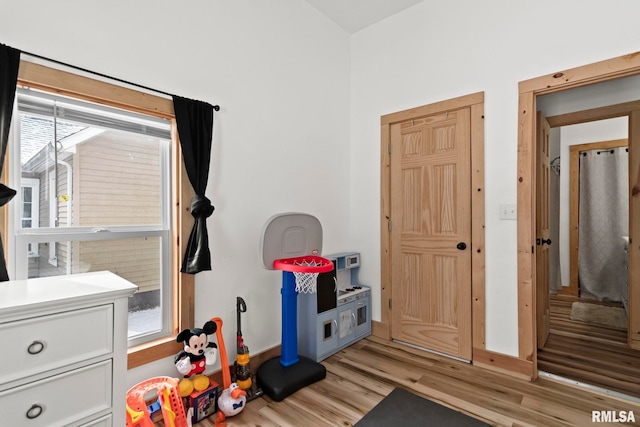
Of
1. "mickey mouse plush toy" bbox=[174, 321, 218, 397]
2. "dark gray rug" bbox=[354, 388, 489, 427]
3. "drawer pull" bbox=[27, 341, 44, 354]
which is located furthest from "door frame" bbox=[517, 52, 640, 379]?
"drawer pull" bbox=[27, 341, 44, 354]

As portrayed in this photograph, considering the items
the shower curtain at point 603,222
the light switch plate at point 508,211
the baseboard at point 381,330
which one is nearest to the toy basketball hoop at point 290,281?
the baseboard at point 381,330

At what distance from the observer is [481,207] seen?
2682mm

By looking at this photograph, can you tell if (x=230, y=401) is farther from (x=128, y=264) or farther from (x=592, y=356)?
(x=592, y=356)

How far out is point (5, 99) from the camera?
4.84 ft

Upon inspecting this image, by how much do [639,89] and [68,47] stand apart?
415 centimetres

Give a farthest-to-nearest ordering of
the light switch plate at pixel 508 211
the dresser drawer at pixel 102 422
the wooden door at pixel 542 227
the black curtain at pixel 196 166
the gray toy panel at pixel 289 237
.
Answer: the wooden door at pixel 542 227 < the light switch plate at pixel 508 211 < the gray toy panel at pixel 289 237 < the black curtain at pixel 196 166 < the dresser drawer at pixel 102 422

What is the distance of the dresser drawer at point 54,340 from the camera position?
112 centimetres

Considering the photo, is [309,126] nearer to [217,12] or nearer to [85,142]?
[217,12]

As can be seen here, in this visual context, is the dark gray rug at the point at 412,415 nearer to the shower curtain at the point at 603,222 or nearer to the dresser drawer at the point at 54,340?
the dresser drawer at the point at 54,340

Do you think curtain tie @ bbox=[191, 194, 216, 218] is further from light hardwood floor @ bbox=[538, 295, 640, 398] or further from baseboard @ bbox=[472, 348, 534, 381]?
light hardwood floor @ bbox=[538, 295, 640, 398]

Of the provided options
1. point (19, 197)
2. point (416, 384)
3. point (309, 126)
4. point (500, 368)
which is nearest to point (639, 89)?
point (500, 368)

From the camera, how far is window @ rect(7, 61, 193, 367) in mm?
1651

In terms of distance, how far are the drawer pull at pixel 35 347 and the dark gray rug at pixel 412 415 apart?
162cm

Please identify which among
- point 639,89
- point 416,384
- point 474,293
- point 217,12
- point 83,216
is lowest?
point 416,384
